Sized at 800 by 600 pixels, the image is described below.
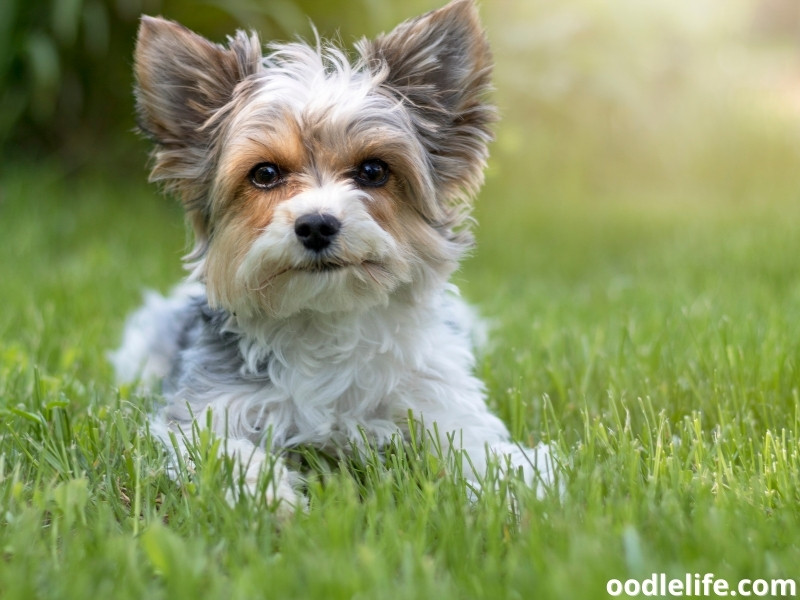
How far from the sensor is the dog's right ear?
3.61m

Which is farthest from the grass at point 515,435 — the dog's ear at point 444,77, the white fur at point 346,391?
the dog's ear at point 444,77

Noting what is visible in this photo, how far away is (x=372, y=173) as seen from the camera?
350 cm

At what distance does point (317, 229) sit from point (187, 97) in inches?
39.9

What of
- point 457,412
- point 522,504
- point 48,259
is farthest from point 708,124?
point 522,504

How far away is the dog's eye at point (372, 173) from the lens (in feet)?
11.4

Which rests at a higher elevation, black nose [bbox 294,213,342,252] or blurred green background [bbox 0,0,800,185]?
blurred green background [bbox 0,0,800,185]

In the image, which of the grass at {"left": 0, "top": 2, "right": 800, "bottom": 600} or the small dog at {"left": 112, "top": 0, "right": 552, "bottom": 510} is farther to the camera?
the small dog at {"left": 112, "top": 0, "right": 552, "bottom": 510}

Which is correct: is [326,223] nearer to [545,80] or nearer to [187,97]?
[187,97]

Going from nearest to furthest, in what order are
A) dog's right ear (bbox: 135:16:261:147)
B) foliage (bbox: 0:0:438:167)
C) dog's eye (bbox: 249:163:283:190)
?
dog's eye (bbox: 249:163:283:190), dog's right ear (bbox: 135:16:261:147), foliage (bbox: 0:0:438:167)

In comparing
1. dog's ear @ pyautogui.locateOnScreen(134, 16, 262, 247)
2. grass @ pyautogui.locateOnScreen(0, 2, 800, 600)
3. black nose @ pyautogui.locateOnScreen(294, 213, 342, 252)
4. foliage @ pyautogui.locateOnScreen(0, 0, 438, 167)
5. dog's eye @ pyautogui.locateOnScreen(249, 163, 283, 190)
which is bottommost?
grass @ pyautogui.locateOnScreen(0, 2, 800, 600)

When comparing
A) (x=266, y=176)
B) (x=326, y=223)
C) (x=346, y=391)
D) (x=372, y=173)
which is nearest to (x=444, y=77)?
(x=372, y=173)

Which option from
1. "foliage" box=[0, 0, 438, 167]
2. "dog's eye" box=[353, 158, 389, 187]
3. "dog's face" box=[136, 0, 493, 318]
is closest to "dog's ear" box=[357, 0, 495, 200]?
"dog's face" box=[136, 0, 493, 318]

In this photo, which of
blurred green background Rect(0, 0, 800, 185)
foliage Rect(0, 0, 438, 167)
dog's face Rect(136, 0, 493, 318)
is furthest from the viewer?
blurred green background Rect(0, 0, 800, 185)

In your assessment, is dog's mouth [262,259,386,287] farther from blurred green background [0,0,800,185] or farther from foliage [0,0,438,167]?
foliage [0,0,438,167]
